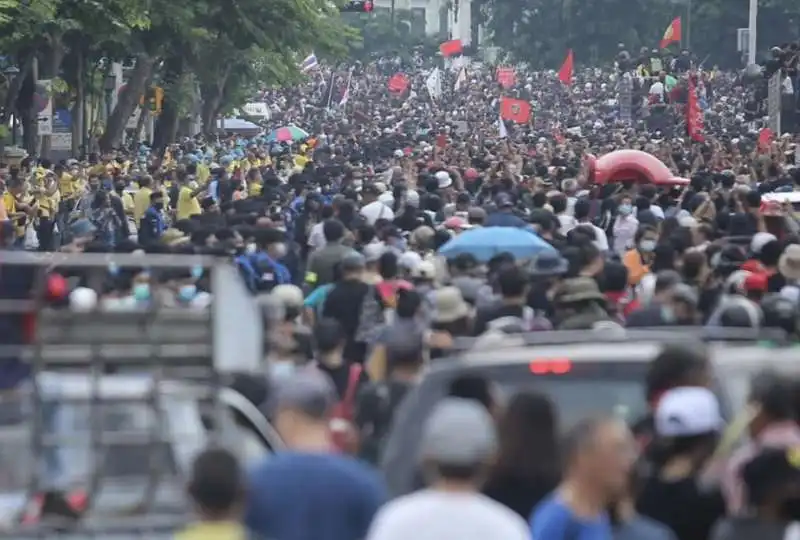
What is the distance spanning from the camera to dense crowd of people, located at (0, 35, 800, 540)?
599 centimetres

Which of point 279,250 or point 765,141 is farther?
point 765,141

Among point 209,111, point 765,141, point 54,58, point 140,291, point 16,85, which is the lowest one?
point 140,291

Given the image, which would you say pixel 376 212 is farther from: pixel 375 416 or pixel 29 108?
pixel 29 108

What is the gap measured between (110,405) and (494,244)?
7547 millimetres

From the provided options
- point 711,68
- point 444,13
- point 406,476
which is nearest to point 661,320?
point 406,476

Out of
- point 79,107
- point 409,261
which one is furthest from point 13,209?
point 79,107

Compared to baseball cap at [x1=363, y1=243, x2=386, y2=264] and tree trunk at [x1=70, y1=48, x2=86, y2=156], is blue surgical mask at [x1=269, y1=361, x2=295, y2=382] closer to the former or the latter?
baseball cap at [x1=363, y1=243, x2=386, y2=264]

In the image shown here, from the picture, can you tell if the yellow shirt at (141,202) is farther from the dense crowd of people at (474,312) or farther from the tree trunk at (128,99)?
the tree trunk at (128,99)

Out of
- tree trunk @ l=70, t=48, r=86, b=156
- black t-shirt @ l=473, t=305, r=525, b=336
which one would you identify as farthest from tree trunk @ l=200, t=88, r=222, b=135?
black t-shirt @ l=473, t=305, r=525, b=336

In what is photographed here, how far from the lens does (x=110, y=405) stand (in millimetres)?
7191

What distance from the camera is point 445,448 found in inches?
226

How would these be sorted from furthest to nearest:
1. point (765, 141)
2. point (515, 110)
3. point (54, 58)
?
point (515, 110)
point (54, 58)
point (765, 141)

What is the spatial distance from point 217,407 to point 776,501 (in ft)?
6.97

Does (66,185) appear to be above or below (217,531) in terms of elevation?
above
